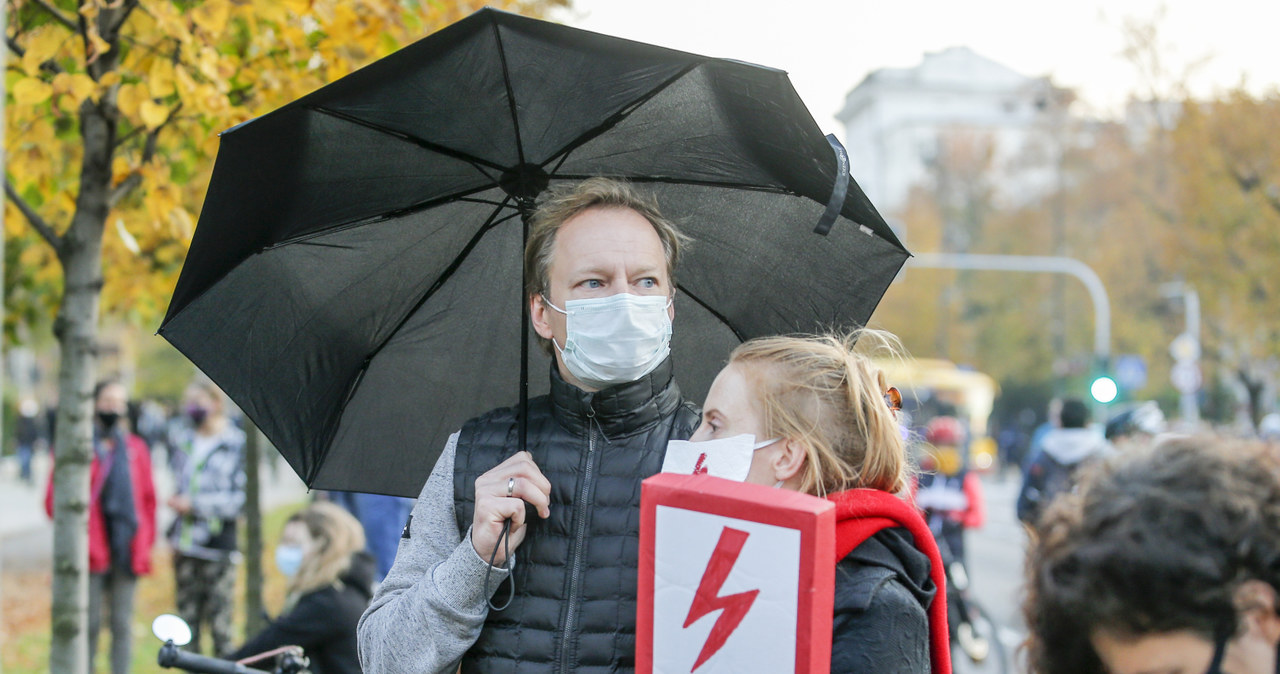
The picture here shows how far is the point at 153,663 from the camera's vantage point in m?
8.74

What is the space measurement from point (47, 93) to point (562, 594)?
291cm

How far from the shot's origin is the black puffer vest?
2.30 m

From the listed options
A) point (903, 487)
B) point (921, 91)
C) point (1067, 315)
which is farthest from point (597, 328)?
point (921, 91)

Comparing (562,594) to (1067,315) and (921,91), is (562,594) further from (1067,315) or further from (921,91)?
(921,91)

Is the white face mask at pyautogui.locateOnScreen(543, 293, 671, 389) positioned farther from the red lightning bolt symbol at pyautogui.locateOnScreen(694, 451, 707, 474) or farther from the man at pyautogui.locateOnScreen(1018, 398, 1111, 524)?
the man at pyautogui.locateOnScreen(1018, 398, 1111, 524)

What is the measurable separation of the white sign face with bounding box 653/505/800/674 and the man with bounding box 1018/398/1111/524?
702 centimetres

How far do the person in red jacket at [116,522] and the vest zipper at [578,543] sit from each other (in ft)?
20.9

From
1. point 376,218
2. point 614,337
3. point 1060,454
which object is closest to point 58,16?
point 376,218

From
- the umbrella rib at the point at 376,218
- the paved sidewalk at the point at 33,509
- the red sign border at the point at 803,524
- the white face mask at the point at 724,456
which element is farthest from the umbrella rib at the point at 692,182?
the paved sidewalk at the point at 33,509

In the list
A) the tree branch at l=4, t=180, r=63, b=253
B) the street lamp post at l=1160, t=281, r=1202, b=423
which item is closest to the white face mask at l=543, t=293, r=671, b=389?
the tree branch at l=4, t=180, r=63, b=253

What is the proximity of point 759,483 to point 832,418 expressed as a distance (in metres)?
0.18

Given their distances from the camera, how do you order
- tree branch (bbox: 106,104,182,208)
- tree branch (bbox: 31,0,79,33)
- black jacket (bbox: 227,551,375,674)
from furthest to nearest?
tree branch (bbox: 106,104,182,208) < black jacket (bbox: 227,551,375,674) < tree branch (bbox: 31,0,79,33)

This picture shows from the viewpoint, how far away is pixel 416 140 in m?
2.71

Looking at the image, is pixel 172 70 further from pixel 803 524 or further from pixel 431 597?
pixel 803 524
